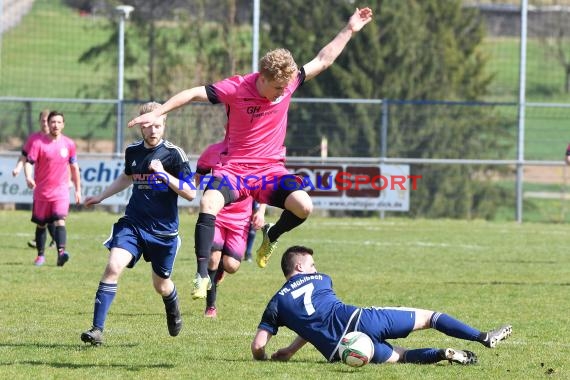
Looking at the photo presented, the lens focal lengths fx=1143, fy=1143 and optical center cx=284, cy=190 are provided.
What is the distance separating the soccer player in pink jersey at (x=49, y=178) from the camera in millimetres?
15741

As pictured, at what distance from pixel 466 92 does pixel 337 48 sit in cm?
2160

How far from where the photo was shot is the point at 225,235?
11.2 meters

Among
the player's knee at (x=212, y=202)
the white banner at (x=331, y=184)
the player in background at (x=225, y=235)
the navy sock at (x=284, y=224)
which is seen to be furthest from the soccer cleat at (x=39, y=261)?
the white banner at (x=331, y=184)

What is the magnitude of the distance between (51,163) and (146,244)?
7.24 metres

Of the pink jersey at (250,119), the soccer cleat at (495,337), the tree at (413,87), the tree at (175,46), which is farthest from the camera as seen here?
Answer: the tree at (175,46)

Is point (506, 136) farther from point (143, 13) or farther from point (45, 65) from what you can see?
point (45, 65)

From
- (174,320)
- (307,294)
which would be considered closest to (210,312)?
(174,320)

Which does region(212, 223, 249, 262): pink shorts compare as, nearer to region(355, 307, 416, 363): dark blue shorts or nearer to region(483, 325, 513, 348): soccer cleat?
region(355, 307, 416, 363): dark blue shorts

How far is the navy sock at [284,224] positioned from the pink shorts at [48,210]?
699 cm

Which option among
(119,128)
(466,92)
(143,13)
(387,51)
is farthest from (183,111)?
(466,92)

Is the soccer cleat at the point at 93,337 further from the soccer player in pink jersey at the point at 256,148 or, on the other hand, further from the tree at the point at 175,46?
the tree at the point at 175,46

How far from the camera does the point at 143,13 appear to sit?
29.0 m

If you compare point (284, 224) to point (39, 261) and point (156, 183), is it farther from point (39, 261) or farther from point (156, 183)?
point (39, 261)

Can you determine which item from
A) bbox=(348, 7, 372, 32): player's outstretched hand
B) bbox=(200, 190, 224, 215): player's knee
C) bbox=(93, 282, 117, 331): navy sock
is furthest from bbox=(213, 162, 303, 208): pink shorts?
bbox=(348, 7, 372, 32): player's outstretched hand
